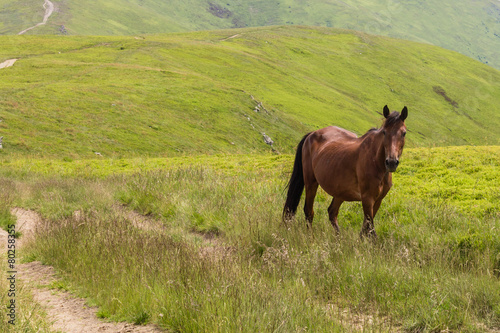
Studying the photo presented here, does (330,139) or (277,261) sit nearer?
(277,261)

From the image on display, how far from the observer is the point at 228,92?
6344 centimetres

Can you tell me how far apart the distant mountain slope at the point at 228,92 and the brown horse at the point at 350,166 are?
12.2m

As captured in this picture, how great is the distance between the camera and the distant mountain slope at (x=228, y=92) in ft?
133

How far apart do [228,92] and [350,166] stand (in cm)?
5668

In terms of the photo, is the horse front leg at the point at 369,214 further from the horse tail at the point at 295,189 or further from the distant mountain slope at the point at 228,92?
the distant mountain slope at the point at 228,92

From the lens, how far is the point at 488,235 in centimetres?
739

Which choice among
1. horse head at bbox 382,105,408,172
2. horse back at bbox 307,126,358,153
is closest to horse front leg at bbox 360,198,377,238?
horse head at bbox 382,105,408,172

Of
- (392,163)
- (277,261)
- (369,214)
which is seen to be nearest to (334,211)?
(369,214)

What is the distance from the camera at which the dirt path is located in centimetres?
511

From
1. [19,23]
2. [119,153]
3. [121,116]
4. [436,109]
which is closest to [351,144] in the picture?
[119,153]

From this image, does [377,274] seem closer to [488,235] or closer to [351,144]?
[488,235]

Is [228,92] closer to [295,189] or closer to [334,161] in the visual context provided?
[295,189]

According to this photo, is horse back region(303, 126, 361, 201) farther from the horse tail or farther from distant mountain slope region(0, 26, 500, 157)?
distant mountain slope region(0, 26, 500, 157)

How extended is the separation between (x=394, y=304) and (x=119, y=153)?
110 ft
